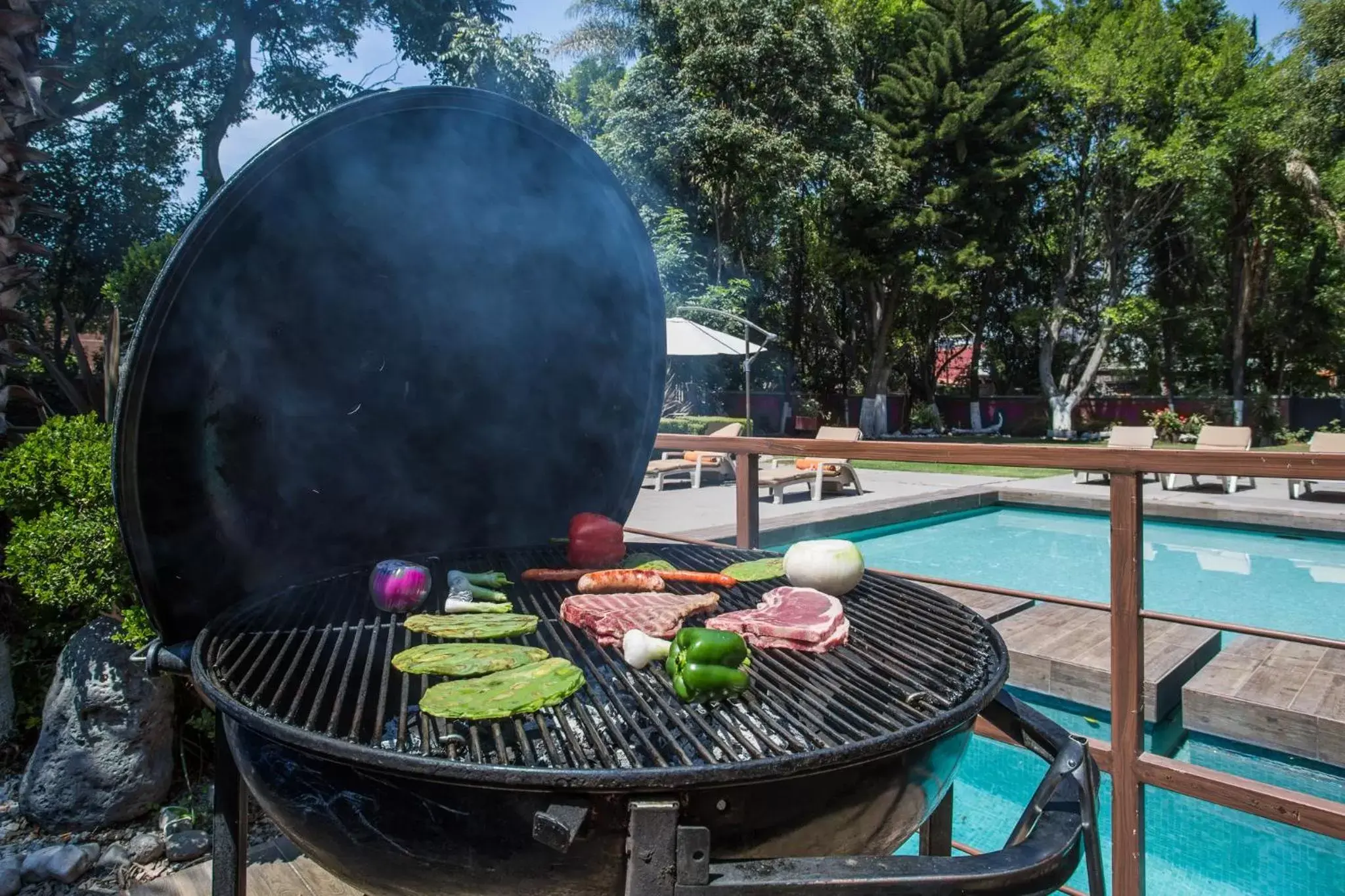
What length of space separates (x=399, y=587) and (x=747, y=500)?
147 cm

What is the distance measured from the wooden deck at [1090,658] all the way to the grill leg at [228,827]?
306cm

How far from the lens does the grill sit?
0.90 m

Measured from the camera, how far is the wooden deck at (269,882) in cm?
199

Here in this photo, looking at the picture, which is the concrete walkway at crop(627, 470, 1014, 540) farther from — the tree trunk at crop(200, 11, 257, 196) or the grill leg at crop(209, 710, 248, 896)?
the tree trunk at crop(200, 11, 257, 196)

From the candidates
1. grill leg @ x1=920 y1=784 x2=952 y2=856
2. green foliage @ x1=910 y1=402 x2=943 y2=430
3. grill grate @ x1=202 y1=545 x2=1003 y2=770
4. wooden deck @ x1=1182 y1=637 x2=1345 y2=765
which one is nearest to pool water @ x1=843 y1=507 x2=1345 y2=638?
wooden deck @ x1=1182 y1=637 x2=1345 y2=765

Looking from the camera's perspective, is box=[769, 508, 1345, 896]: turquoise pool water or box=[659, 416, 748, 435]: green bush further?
box=[659, 416, 748, 435]: green bush

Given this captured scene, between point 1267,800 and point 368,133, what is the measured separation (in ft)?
7.78

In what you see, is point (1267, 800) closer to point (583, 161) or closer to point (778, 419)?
point (583, 161)

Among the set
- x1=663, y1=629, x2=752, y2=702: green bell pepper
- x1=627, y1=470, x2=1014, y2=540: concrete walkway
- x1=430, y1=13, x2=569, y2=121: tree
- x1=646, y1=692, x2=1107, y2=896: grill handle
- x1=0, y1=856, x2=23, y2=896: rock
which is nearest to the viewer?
x1=646, y1=692, x2=1107, y2=896: grill handle

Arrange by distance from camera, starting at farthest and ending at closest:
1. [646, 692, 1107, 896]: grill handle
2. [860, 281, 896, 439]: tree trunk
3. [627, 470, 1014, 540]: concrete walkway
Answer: [860, 281, 896, 439]: tree trunk → [627, 470, 1014, 540]: concrete walkway → [646, 692, 1107, 896]: grill handle

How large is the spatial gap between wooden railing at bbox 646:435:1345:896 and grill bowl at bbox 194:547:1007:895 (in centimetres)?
56

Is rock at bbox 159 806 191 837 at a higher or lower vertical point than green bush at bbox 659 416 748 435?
lower

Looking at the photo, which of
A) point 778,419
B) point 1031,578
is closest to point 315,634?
point 1031,578

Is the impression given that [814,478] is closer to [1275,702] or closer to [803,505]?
[803,505]
